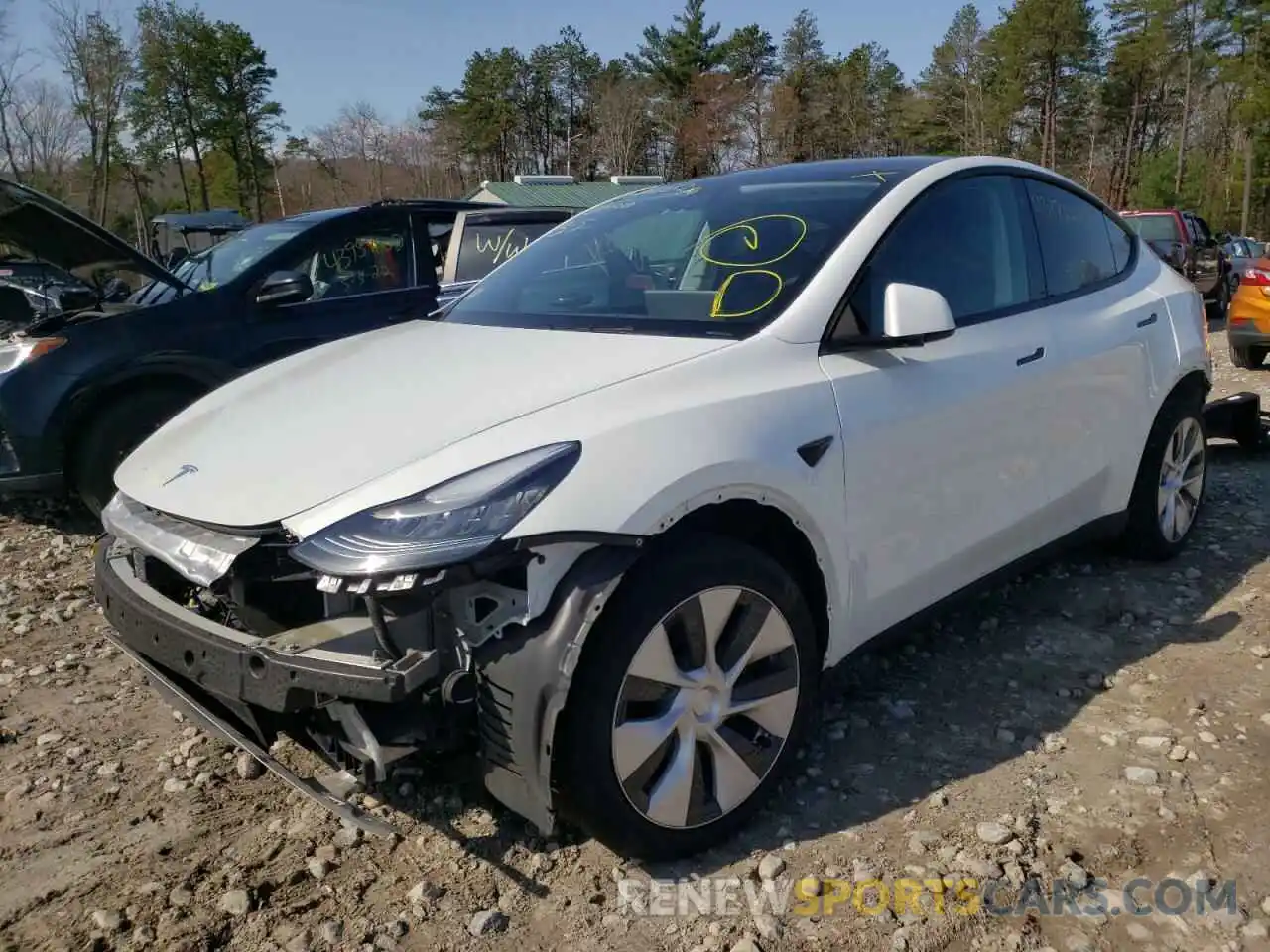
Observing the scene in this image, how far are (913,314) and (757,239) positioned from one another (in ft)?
1.96

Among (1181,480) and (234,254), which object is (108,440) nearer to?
(234,254)

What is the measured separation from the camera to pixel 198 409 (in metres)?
3.12

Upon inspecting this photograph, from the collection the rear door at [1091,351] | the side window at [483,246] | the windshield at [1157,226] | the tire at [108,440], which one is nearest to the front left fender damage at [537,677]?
the rear door at [1091,351]

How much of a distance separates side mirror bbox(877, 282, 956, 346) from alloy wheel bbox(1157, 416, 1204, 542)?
194 cm

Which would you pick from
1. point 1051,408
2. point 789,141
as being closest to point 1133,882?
point 1051,408

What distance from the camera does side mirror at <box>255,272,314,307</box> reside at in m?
5.35

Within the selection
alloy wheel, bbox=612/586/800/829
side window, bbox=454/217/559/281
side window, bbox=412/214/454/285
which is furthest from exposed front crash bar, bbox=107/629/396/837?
side window, bbox=454/217/559/281

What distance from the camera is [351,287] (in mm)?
6094

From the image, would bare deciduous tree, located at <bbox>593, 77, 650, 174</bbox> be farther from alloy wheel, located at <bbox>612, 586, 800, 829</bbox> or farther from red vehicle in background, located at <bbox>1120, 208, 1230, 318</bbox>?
alloy wheel, located at <bbox>612, 586, 800, 829</bbox>

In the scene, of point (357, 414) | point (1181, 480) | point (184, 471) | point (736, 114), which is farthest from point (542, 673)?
point (736, 114)

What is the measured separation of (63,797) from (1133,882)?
2.82 metres

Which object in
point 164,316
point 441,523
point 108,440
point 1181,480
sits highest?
point 164,316

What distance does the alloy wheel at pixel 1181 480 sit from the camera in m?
4.17

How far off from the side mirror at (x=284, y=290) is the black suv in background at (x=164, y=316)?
10 millimetres
